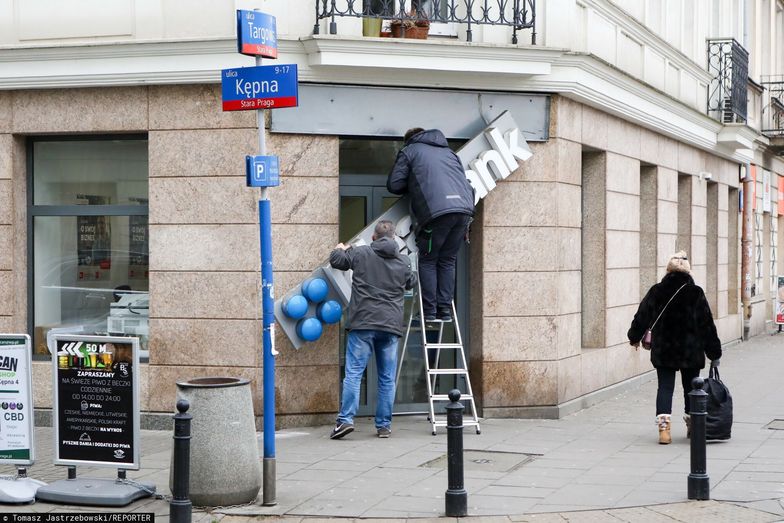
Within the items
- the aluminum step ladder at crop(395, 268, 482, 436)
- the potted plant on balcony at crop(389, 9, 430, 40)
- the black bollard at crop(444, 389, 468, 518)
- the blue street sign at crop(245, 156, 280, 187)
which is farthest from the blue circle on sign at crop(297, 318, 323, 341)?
the black bollard at crop(444, 389, 468, 518)

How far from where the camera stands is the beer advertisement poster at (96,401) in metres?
8.23

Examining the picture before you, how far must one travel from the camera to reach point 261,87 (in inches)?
319

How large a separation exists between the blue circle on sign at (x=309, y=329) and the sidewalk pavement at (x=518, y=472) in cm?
96

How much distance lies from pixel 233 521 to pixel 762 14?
2222cm

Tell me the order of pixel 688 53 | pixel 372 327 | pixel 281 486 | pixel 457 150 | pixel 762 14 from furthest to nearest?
pixel 762 14 → pixel 688 53 → pixel 457 150 → pixel 372 327 → pixel 281 486

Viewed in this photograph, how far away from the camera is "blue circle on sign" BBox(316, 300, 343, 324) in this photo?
36.1 feet

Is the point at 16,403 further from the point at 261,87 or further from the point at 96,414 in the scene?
the point at 261,87

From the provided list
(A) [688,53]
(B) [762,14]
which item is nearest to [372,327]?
(A) [688,53]

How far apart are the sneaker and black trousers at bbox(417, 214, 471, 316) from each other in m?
1.40

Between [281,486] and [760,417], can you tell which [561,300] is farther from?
[281,486]

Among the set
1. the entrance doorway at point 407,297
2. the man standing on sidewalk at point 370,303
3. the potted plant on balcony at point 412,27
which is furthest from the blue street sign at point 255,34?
the entrance doorway at point 407,297

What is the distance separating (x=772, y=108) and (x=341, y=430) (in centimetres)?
1873

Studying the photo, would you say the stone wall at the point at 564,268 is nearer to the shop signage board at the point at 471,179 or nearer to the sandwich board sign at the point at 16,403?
the shop signage board at the point at 471,179

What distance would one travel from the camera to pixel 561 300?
12570 mm
